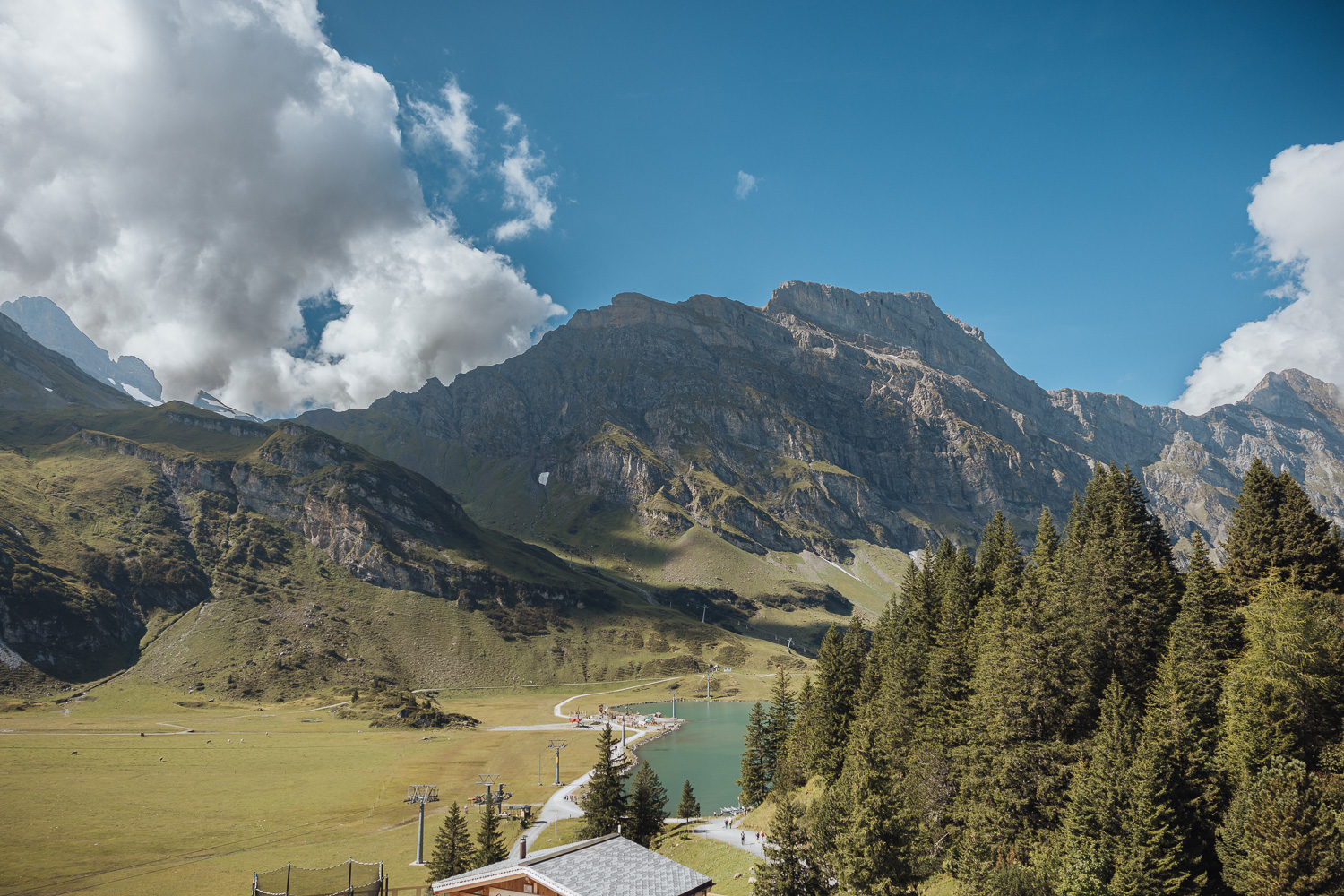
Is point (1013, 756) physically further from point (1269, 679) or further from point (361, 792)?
point (361, 792)

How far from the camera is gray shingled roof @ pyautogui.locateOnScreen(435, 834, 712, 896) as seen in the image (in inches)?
1151

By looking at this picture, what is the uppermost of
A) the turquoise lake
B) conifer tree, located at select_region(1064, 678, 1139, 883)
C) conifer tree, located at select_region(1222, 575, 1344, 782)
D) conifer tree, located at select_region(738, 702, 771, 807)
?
conifer tree, located at select_region(1222, 575, 1344, 782)

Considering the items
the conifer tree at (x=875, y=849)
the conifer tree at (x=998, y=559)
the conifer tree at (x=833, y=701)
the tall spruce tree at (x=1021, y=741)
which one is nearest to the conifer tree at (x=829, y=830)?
the conifer tree at (x=875, y=849)

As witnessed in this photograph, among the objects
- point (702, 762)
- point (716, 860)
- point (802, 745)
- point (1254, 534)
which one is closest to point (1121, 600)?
point (1254, 534)

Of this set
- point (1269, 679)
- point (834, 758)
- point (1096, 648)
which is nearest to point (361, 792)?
point (834, 758)

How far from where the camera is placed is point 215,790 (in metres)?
105

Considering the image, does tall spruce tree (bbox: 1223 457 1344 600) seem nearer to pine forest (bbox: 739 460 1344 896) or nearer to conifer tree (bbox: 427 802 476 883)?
pine forest (bbox: 739 460 1344 896)

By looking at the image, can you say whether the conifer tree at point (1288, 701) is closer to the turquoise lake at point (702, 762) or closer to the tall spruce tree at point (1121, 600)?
the tall spruce tree at point (1121, 600)

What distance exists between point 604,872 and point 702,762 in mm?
126786

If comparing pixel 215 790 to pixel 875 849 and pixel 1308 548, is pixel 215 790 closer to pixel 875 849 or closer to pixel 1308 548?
pixel 875 849

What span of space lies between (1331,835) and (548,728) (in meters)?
179

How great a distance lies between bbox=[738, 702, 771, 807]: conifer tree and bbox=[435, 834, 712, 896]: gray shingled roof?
58.8m

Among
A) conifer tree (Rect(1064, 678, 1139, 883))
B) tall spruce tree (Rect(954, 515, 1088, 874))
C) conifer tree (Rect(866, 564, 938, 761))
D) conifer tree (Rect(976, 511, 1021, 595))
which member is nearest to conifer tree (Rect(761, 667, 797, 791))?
conifer tree (Rect(866, 564, 938, 761))

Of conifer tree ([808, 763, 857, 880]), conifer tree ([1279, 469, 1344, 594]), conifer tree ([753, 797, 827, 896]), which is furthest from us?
conifer tree ([1279, 469, 1344, 594])
